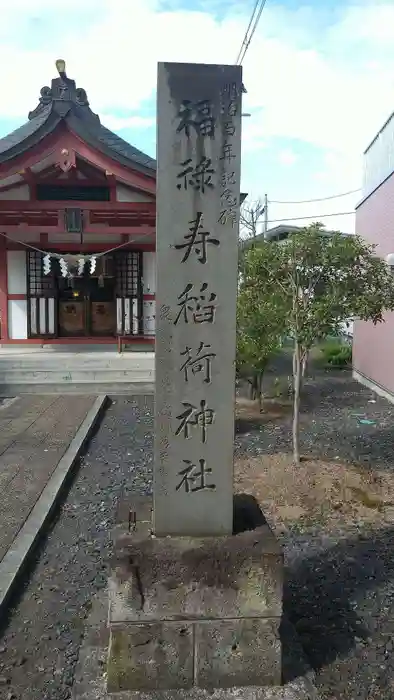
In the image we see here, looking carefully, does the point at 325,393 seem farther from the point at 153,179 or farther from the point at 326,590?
the point at 326,590

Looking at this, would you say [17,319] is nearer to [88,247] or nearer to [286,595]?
[88,247]

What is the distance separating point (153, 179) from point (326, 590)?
29.5 ft

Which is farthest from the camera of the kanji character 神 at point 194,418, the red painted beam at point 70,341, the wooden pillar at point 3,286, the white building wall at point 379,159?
the red painted beam at point 70,341

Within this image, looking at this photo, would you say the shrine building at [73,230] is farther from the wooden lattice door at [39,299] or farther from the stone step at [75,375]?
the stone step at [75,375]

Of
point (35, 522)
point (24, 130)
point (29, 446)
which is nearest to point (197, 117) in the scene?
point (35, 522)

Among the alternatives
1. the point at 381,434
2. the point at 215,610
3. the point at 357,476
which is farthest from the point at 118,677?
the point at 381,434

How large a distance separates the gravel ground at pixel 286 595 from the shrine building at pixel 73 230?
6.26 m

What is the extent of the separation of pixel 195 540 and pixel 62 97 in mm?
11733

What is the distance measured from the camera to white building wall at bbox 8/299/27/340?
12.6 meters

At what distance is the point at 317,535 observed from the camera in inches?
185

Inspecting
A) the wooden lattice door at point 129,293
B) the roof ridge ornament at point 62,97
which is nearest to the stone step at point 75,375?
the wooden lattice door at point 129,293

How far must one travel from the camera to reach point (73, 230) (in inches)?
448

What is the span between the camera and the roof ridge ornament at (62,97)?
1133 centimetres

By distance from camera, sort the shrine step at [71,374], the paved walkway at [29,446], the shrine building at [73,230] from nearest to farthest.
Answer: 1. the paved walkway at [29,446]
2. the shrine building at [73,230]
3. the shrine step at [71,374]
